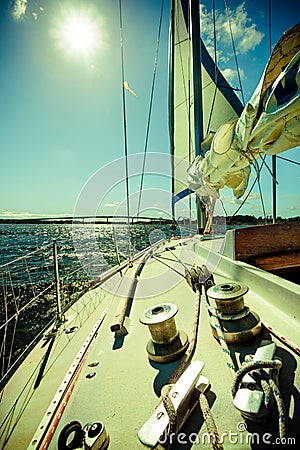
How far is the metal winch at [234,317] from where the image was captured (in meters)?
1.11

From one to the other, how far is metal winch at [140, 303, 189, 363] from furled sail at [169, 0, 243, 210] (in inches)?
174

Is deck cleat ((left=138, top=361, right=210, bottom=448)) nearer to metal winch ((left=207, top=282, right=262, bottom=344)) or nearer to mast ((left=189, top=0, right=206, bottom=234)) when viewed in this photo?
metal winch ((left=207, top=282, right=262, bottom=344))

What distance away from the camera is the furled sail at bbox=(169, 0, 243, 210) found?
4929 millimetres

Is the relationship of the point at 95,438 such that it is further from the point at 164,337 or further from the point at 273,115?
the point at 273,115

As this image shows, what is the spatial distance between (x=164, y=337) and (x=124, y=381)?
0.31 m

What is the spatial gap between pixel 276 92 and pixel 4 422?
2324 millimetres

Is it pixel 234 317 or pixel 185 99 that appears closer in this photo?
pixel 234 317

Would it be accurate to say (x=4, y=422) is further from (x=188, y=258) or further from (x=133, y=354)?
(x=188, y=258)

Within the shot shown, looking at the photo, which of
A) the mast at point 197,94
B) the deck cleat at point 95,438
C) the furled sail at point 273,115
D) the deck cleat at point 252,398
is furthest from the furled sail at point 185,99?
the deck cleat at point 95,438

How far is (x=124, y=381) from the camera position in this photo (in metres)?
1.14

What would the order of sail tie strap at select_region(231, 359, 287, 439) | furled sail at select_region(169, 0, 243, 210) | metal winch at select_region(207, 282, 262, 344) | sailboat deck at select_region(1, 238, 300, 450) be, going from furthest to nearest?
furled sail at select_region(169, 0, 243, 210), metal winch at select_region(207, 282, 262, 344), sailboat deck at select_region(1, 238, 300, 450), sail tie strap at select_region(231, 359, 287, 439)

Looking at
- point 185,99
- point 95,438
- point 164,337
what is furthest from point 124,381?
point 185,99

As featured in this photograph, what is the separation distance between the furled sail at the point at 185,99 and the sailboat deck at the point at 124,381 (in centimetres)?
430

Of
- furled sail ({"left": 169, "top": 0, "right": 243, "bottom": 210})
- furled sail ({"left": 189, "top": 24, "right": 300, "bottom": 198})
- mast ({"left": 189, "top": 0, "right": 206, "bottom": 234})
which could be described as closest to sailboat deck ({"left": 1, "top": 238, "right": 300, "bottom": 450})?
furled sail ({"left": 189, "top": 24, "right": 300, "bottom": 198})
